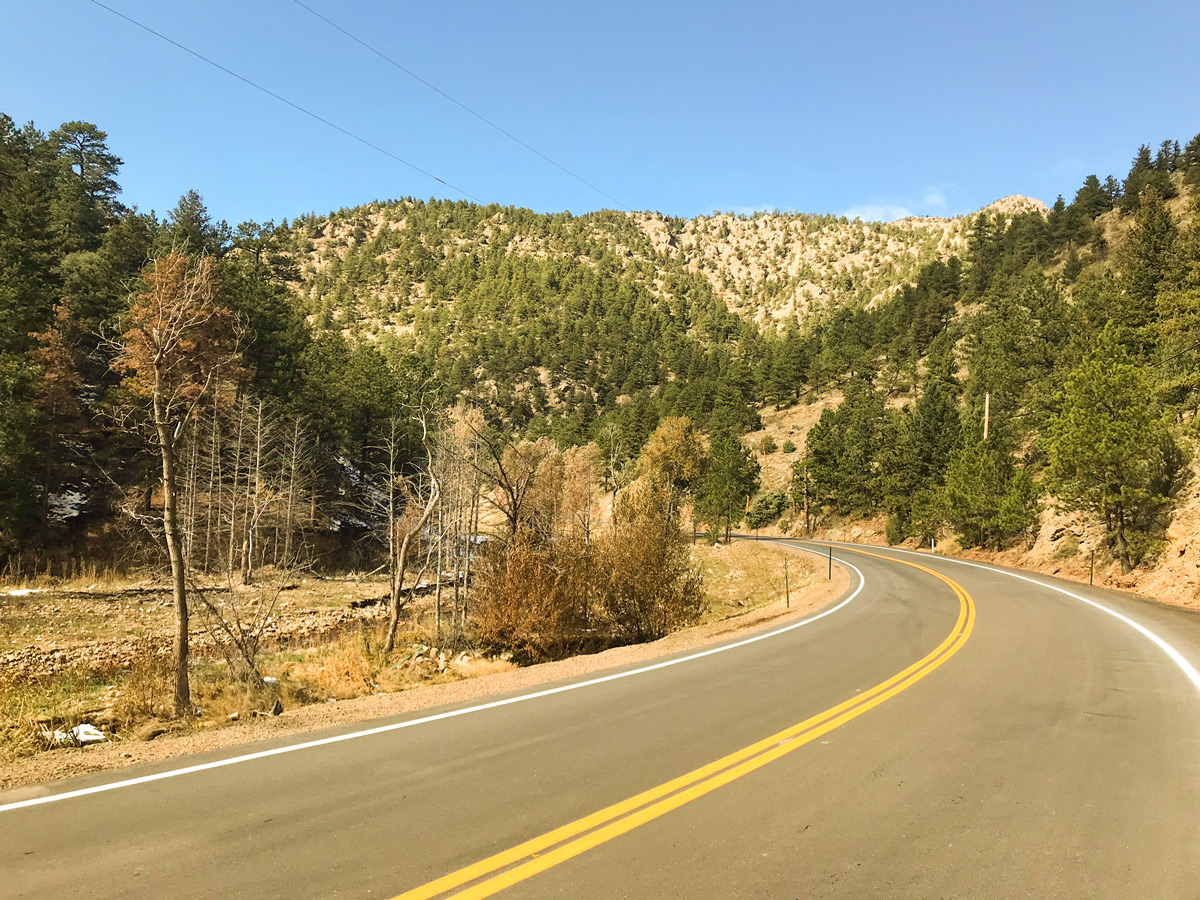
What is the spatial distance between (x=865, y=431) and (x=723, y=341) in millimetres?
106743

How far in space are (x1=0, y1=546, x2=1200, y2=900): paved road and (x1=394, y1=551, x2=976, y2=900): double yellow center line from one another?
3cm

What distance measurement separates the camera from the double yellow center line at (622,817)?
148 inches

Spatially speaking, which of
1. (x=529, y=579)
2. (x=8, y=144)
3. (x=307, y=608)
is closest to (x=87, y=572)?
(x=307, y=608)

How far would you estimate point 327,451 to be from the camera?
40.7 metres

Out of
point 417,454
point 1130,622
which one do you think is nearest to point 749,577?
point 1130,622

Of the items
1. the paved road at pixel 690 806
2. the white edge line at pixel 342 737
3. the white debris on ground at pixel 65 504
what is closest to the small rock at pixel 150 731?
the paved road at pixel 690 806

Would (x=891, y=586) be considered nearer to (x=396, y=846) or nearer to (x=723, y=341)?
(x=396, y=846)

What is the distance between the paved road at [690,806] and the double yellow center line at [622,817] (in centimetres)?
3

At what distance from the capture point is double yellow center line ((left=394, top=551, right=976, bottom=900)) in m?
3.76

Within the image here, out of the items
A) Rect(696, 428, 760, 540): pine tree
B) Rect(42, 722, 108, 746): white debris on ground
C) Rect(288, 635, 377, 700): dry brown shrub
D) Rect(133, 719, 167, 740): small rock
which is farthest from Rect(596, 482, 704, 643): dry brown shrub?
Rect(696, 428, 760, 540): pine tree

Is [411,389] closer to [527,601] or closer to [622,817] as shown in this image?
[527,601]

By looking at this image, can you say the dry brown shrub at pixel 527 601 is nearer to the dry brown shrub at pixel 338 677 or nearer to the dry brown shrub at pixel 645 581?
the dry brown shrub at pixel 645 581

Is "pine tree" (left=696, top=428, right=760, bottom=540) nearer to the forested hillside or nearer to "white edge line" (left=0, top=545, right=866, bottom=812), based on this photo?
the forested hillside

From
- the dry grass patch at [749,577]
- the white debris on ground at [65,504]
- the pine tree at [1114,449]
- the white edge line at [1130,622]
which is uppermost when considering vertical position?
the pine tree at [1114,449]
